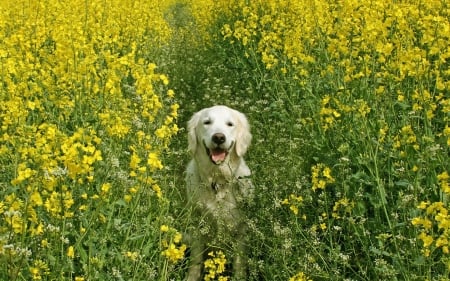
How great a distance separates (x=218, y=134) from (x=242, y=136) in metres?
0.40

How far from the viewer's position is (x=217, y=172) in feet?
14.4

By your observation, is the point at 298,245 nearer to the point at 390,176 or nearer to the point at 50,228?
the point at 390,176

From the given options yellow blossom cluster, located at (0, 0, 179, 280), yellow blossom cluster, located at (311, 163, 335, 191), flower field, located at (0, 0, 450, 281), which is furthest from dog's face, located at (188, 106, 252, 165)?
yellow blossom cluster, located at (311, 163, 335, 191)

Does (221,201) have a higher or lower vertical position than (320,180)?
lower

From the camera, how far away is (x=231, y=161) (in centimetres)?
450

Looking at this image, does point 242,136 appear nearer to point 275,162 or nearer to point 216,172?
point 216,172

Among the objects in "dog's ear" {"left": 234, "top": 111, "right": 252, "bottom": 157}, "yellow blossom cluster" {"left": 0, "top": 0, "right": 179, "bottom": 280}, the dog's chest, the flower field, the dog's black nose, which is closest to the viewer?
"yellow blossom cluster" {"left": 0, "top": 0, "right": 179, "bottom": 280}

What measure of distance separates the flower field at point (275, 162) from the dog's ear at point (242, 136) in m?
0.09

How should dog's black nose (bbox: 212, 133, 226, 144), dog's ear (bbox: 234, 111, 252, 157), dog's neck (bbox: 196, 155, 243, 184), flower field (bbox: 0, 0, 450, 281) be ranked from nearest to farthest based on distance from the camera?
flower field (bbox: 0, 0, 450, 281)
dog's black nose (bbox: 212, 133, 226, 144)
dog's neck (bbox: 196, 155, 243, 184)
dog's ear (bbox: 234, 111, 252, 157)

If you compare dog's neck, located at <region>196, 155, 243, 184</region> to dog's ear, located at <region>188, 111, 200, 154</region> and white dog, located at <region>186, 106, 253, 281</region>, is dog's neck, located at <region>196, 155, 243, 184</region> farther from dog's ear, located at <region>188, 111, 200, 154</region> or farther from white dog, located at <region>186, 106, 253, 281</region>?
dog's ear, located at <region>188, 111, 200, 154</region>

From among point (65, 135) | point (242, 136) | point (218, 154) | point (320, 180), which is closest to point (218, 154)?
point (218, 154)

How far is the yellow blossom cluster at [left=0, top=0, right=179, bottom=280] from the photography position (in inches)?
87.7

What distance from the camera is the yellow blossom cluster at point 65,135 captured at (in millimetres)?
2229

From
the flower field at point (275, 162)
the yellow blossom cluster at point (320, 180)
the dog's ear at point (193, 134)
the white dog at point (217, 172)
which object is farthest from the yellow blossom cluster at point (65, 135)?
the yellow blossom cluster at point (320, 180)
